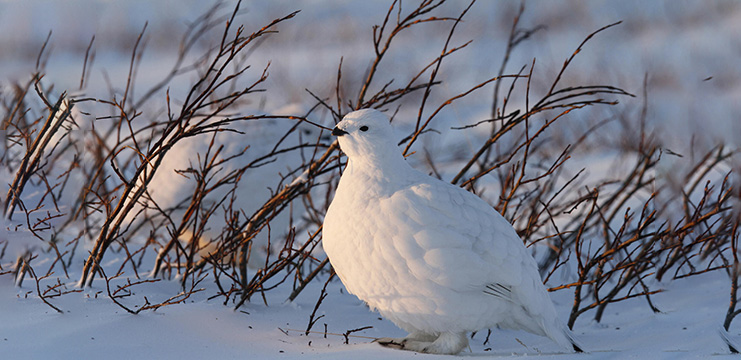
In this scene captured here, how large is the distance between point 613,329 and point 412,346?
0.96 meters

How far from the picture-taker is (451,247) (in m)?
1.86

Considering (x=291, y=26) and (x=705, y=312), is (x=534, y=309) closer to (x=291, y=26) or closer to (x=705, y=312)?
(x=705, y=312)

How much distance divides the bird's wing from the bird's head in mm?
125

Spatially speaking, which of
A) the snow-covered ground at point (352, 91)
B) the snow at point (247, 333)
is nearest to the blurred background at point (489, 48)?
the snow-covered ground at point (352, 91)

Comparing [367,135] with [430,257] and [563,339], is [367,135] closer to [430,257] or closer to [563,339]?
[430,257]

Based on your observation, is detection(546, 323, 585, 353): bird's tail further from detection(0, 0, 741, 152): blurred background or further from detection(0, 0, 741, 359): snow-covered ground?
detection(0, 0, 741, 152): blurred background

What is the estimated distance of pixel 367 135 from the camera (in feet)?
6.42

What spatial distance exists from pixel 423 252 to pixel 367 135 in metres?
0.35

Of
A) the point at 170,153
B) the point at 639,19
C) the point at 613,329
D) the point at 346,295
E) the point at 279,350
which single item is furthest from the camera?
the point at 639,19

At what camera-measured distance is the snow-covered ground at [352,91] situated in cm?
200

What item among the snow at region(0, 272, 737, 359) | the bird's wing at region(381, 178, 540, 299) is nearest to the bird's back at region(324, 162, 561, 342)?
the bird's wing at region(381, 178, 540, 299)

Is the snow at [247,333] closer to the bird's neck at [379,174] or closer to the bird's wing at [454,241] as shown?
the bird's wing at [454,241]

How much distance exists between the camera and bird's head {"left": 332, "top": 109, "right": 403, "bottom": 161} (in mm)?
1940

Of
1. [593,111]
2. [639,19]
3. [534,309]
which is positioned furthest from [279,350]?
[639,19]
